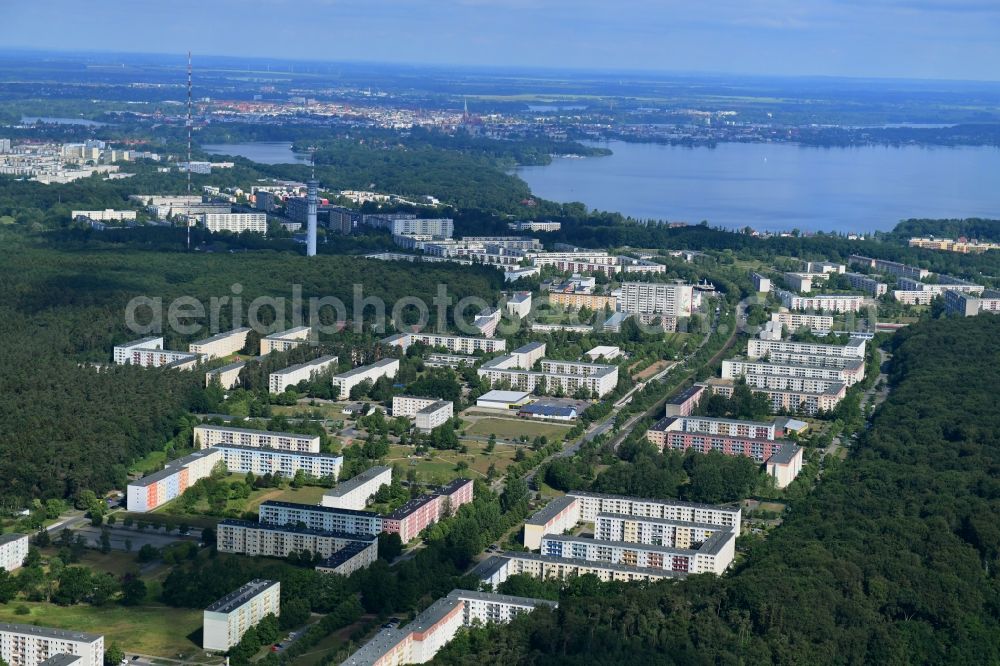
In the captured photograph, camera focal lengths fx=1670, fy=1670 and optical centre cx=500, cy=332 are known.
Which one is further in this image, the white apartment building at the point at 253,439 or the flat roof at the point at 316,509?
the white apartment building at the point at 253,439

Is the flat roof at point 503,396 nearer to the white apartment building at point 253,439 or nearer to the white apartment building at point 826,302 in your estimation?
the white apartment building at point 253,439

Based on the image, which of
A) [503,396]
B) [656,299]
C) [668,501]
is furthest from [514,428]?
[656,299]

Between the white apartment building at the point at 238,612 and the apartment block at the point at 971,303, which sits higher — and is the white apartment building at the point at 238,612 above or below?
below

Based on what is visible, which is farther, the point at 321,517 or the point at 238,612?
the point at 321,517

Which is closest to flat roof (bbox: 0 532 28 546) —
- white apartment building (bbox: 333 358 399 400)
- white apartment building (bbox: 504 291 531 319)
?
white apartment building (bbox: 333 358 399 400)

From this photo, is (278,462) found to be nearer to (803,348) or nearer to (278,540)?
(278,540)

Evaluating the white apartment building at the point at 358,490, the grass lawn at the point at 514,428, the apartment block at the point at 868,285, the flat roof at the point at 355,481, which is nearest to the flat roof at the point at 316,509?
the white apartment building at the point at 358,490
